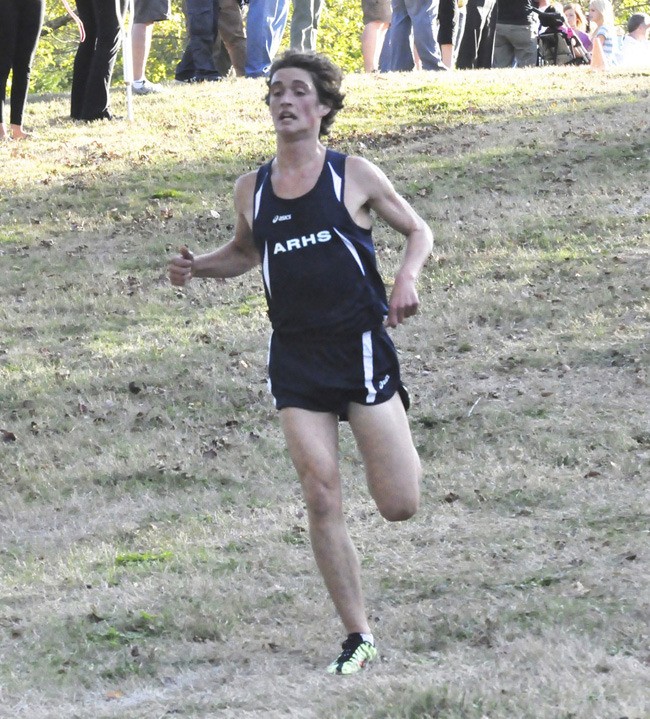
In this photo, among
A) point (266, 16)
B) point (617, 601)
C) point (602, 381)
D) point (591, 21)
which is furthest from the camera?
point (591, 21)

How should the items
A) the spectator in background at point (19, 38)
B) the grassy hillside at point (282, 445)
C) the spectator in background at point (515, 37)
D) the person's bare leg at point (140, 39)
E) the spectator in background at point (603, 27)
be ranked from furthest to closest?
1. the spectator in background at point (603, 27)
2. the spectator in background at point (515, 37)
3. the person's bare leg at point (140, 39)
4. the spectator in background at point (19, 38)
5. the grassy hillside at point (282, 445)

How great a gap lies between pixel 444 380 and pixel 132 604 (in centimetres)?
370

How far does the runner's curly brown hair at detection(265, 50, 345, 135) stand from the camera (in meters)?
5.54

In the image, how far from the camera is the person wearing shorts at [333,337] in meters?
5.23

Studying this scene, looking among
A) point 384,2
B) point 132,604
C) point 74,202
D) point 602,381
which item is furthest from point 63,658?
point 384,2

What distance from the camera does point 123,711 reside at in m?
5.29

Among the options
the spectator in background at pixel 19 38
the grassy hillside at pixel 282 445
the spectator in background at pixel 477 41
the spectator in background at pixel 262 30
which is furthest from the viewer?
the spectator in background at pixel 477 41

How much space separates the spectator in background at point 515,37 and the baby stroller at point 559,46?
0.31 m

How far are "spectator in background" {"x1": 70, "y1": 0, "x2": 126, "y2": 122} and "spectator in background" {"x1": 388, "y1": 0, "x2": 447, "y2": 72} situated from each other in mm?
4557

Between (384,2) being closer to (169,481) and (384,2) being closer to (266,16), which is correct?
(266,16)

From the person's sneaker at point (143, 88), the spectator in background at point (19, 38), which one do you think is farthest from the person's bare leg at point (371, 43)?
the spectator in background at point (19, 38)

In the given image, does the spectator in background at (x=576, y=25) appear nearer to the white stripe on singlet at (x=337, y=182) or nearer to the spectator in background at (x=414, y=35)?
the spectator in background at (x=414, y=35)

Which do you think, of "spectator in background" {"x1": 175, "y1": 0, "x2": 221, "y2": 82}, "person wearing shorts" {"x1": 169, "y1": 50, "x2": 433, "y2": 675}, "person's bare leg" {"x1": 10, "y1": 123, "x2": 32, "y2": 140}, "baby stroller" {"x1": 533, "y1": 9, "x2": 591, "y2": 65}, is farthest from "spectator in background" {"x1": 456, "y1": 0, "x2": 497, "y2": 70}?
"person wearing shorts" {"x1": 169, "y1": 50, "x2": 433, "y2": 675}

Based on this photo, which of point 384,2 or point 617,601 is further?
point 384,2
